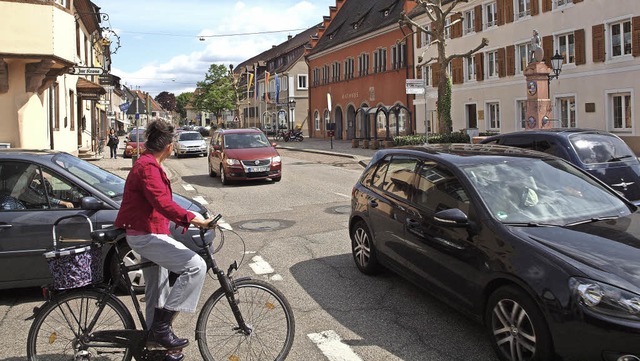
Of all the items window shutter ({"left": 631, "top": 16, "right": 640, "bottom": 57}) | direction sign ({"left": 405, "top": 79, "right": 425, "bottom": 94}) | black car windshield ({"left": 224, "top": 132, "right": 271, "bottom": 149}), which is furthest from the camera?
window shutter ({"left": 631, "top": 16, "right": 640, "bottom": 57})

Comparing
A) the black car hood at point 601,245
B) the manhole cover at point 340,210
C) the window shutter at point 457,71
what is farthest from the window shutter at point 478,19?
the black car hood at point 601,245

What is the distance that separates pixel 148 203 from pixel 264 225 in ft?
21.4

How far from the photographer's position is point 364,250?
6.55m

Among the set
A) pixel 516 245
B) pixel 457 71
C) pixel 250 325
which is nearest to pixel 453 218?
pixel 516 245

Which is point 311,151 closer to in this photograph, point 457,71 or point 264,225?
point 457,71

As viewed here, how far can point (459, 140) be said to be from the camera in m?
27.1

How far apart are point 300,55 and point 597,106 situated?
1874 inches

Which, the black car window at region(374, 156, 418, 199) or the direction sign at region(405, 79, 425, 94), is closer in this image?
the black car window at region(374, 156, 418, 199)

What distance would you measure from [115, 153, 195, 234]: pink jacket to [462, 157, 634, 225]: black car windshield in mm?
2450

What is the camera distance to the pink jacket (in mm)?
3627

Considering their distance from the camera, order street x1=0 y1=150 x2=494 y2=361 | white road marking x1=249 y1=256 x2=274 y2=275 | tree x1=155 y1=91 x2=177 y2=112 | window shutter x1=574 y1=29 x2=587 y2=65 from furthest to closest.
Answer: tree x1=155 y1=91 x2=177 y2=112 < window shutter x1=574 y1=29 x2=587 y2=65 < white road marking x1=249 y1=256 x2=274 y2=275 < street x1=0 y1=150 x2=494 y2=361

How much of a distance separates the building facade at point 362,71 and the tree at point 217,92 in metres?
28.3

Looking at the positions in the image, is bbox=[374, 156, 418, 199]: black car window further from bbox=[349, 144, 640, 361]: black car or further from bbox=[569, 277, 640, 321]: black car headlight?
bbox=[569, 277, 640, 321]: black car headlight

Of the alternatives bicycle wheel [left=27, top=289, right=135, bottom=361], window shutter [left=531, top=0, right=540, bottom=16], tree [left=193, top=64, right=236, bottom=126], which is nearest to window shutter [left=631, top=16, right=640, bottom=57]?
window shutter [left=531, top=0, right=540, bottom=16]
